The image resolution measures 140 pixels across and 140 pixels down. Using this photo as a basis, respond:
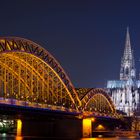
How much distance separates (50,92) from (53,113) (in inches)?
934

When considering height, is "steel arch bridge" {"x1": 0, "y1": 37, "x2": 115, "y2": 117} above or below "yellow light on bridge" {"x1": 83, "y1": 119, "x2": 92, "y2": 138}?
above

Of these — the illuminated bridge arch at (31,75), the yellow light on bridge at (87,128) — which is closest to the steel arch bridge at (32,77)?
the illuminated bridge arch at (31,75)

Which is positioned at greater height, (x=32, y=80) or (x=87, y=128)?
(x=32, y=80)

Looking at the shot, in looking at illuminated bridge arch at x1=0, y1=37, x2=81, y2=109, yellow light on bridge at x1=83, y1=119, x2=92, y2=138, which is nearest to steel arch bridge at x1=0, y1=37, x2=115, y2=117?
illuminated bridge arch at x1=0, y1=37, x2=81, y2=109

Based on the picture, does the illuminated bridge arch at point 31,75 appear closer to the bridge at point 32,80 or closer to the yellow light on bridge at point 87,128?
the bridge at point 32,80

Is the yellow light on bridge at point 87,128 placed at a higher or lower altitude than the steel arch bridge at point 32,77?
lower

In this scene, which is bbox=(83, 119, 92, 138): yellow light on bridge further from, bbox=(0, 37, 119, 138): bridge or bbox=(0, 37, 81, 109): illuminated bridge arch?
bbox=(0, 37, 81, 109): illuminated bridge arch

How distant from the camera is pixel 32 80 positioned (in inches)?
5074

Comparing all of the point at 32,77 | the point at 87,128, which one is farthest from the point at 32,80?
the point at 87,128

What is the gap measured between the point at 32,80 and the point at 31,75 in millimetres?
1795

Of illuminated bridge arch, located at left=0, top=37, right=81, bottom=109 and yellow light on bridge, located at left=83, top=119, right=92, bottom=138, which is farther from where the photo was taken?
yellow light on bridge, located at left=83, top=119, right=92, bottom=138

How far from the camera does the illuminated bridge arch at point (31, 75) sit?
10906 cm

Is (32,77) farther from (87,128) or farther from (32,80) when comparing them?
(87,128)

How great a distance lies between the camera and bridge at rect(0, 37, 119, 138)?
104525 mm
